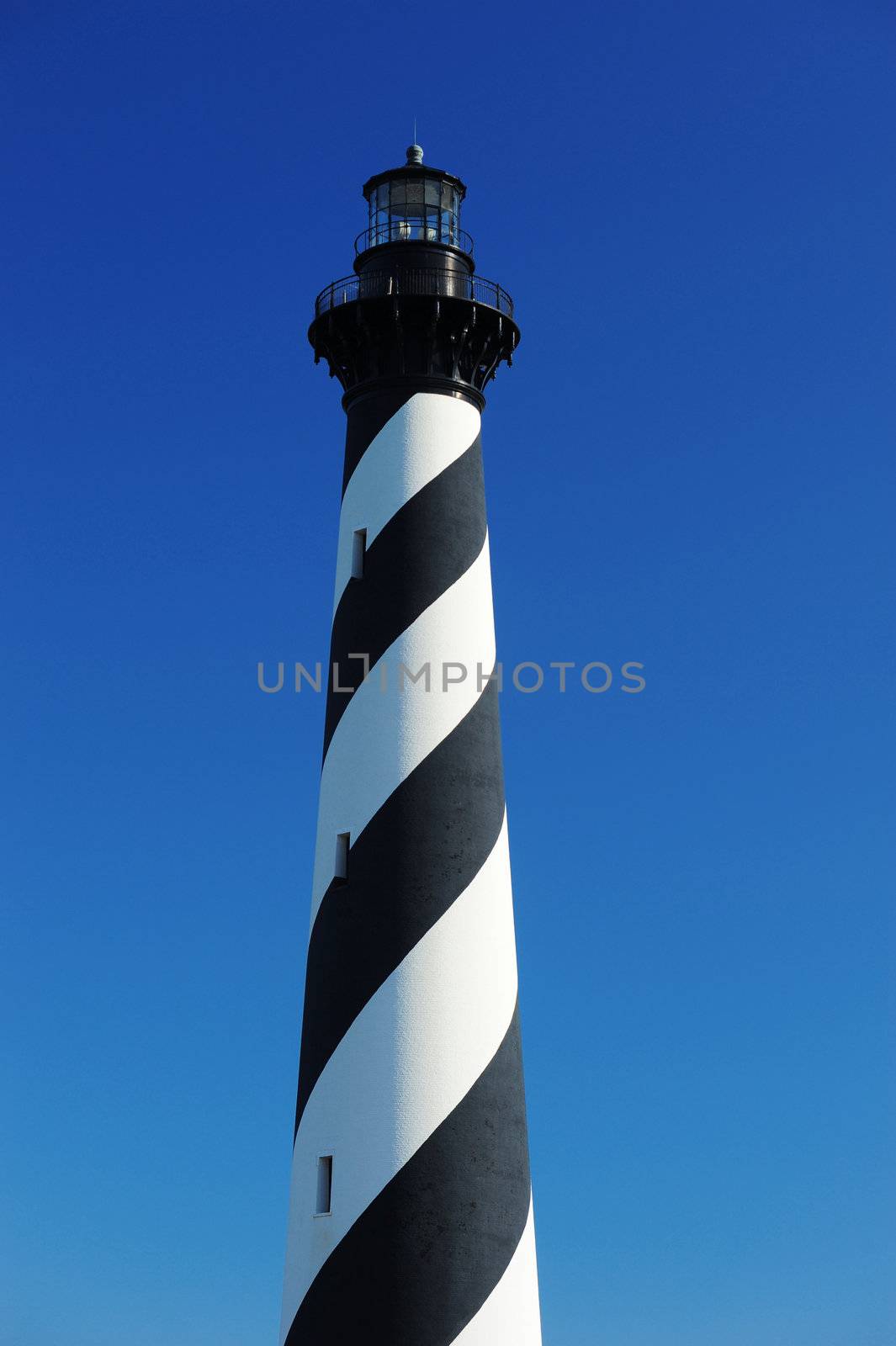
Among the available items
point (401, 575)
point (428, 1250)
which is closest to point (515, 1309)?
point (428, 1250)

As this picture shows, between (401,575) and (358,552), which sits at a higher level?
(358,552)

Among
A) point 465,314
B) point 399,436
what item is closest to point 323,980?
point 399,436

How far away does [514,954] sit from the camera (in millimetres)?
23234

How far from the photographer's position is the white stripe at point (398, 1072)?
21328mm

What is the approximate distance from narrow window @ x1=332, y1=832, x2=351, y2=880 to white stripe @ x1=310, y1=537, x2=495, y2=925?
2.7 inches

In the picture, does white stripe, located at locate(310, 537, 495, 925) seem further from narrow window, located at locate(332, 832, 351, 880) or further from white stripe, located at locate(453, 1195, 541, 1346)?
white stripe, located at locate(453, 1195, 541, 1346)

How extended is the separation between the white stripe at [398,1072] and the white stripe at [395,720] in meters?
1.79

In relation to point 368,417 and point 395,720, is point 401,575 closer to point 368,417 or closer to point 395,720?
point 395,720

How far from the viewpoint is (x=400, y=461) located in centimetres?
2445

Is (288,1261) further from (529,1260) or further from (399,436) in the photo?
(399,436)

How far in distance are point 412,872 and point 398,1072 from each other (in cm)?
248

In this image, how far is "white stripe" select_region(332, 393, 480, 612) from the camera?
24.4m

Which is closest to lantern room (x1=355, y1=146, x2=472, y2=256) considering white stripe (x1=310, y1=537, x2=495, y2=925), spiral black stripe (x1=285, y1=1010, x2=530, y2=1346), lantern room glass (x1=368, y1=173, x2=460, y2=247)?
lantern room glass (x1=368, y1=173, x2=460, y2=247)

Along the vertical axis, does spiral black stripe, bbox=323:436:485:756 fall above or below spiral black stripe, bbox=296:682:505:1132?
above
